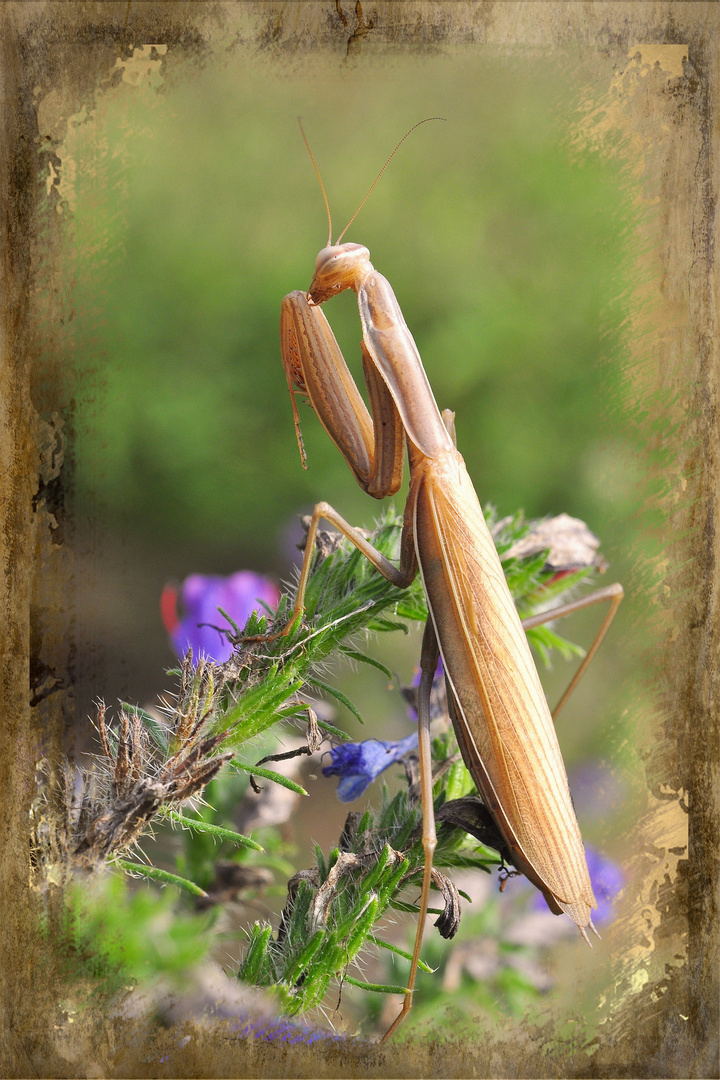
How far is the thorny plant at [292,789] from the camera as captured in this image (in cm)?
112

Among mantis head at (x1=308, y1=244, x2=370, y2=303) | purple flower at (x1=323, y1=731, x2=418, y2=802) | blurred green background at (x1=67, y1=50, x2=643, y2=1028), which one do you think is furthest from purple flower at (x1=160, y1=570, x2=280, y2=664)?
mantis head at (x1=308, y1=244, x2=370, y2=303)

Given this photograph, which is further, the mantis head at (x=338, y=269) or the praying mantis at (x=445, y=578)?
the mantis head at (x=338, y=269)

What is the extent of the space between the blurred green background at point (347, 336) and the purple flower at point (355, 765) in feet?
2.62

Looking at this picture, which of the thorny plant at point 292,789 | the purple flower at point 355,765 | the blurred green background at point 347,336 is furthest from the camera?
the blurred green background at point 347,336

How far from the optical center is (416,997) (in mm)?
1770

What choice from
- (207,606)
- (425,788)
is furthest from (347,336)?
(425,788)

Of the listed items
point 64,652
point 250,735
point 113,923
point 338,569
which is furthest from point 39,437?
point 113,923

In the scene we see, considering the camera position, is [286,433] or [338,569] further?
[286,433]

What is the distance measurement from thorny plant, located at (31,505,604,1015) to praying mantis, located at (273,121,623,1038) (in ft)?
0.23

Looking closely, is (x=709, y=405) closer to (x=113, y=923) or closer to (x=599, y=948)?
(x=599, y=948)

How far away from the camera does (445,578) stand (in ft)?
5.30

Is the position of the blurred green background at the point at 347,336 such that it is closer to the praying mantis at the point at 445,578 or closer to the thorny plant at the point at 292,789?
the praying mantis at the point at 445,578

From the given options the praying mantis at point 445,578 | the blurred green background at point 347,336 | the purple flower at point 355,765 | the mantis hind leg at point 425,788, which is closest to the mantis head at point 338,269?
the praying mantis at point 445,578

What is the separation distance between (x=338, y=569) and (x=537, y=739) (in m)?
0.62
